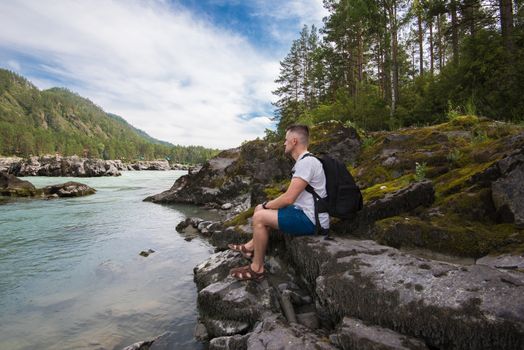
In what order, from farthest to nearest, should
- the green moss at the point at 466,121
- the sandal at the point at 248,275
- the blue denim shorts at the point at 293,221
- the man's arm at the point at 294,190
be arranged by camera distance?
1. the green moss at the point at 466,121
2. the sandal at the point at 248,275
3. the blue denim shorts at the point at 293,221
4. the man's arm at the point at 294,190

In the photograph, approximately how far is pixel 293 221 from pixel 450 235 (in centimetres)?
259

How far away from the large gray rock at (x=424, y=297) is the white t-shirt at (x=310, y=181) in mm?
712

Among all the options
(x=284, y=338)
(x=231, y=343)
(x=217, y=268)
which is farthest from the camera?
(x=217, y=268)

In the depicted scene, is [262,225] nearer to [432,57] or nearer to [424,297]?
[424,297]

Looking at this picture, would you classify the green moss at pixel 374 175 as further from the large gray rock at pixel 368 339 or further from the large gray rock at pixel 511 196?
the large gray rock at pixel 368 339

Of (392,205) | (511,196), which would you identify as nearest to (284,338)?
(392,205)

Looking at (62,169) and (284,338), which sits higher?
(62,169)

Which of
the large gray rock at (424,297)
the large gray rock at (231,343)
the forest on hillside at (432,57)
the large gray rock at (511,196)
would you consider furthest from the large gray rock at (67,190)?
the large gray rock at (511,196)

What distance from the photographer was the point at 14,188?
28.5m

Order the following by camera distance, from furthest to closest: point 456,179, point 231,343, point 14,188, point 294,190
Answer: point 14,188, point 456,179, point 294,190, point 231,343

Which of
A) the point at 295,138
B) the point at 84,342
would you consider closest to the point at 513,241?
the point at 295,138

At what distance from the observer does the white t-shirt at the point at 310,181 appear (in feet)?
16.7

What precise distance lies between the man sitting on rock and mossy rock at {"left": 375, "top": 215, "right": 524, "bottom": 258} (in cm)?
125

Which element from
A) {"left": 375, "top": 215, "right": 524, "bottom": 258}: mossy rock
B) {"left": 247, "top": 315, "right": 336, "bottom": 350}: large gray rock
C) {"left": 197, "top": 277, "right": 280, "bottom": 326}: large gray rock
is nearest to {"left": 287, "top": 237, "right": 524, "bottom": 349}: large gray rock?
{"left": 247, "top": 315, "right": 336, "bottom": 350}: large gray rock
